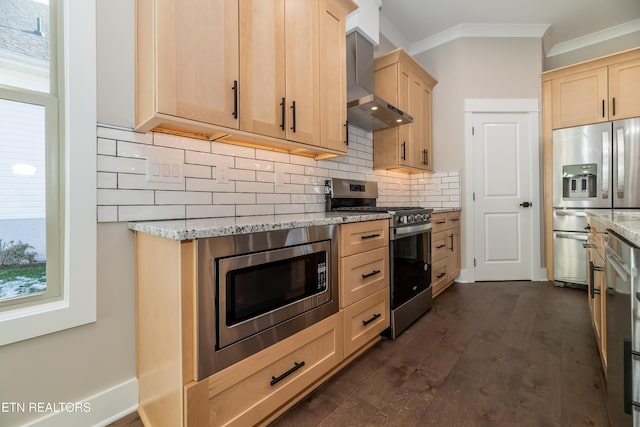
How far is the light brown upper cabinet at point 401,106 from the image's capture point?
9.95ft

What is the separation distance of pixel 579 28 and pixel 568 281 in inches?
123

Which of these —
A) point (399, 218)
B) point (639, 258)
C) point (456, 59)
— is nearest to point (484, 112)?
point (456, 59)

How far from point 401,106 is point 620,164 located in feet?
7.59

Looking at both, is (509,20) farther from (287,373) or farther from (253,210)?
(287,373)

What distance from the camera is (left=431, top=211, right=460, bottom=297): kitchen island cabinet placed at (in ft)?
9.39

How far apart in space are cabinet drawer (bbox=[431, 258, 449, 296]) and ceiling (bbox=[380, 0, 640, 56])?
2720mm

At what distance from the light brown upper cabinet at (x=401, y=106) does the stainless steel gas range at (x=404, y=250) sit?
57 centimetres

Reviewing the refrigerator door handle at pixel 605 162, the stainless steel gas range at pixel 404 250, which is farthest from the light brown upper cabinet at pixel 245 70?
the refrigerator door handle at pixel 605 162

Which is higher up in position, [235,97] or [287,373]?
[235,97]

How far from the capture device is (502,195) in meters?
3.60

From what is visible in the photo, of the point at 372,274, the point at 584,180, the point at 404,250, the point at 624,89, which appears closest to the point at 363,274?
the point at 372,274

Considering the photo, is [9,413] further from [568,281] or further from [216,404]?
[568,281]

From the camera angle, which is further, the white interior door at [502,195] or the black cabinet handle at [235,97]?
the white interior door at [502,195]

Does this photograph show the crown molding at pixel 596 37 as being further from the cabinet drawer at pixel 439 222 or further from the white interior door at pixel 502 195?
the cabinet drawer at pixel 439 222
